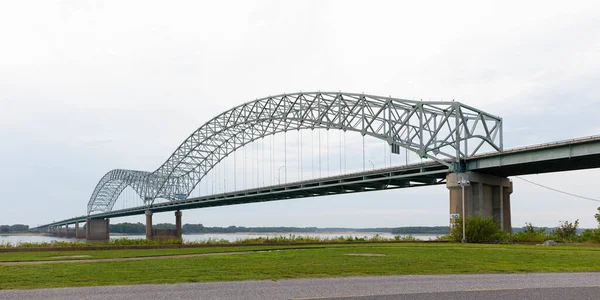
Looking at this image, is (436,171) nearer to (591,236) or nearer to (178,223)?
(591,236)

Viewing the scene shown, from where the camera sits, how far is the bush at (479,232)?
46.0 meters

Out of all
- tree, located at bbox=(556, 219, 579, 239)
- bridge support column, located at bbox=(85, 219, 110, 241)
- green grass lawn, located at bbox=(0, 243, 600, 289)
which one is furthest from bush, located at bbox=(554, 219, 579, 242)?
bridge support column, located at bbox=(85, 219, 110, 241)

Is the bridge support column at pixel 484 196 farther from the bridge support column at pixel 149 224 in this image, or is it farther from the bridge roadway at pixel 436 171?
the bridge support column at pixel 149 224

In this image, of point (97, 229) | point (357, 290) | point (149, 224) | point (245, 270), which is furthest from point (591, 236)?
point (97, 229)

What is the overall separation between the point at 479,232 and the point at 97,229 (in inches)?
6245

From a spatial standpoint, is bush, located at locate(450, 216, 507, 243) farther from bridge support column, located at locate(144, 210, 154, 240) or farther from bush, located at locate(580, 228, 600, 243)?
bridge support column, located at locate(144, 210, 154, 240)

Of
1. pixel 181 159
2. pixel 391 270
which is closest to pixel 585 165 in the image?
pixel 391 270

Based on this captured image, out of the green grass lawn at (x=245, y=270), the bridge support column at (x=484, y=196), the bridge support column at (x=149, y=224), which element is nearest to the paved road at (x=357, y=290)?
the green grass lawn at (x=245, y=270)

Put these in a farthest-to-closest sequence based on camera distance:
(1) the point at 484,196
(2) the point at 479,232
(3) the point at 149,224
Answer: (3) the point at 149,224 → (1) the point at 484,196 → (2) the point at 479,232

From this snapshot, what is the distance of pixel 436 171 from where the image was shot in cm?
→ 6381

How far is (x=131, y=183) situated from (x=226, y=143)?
64.4m

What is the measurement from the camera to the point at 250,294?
13.0m

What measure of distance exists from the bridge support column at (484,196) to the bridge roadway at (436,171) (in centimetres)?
111

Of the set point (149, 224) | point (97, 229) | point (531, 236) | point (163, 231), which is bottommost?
point (97, 229)
